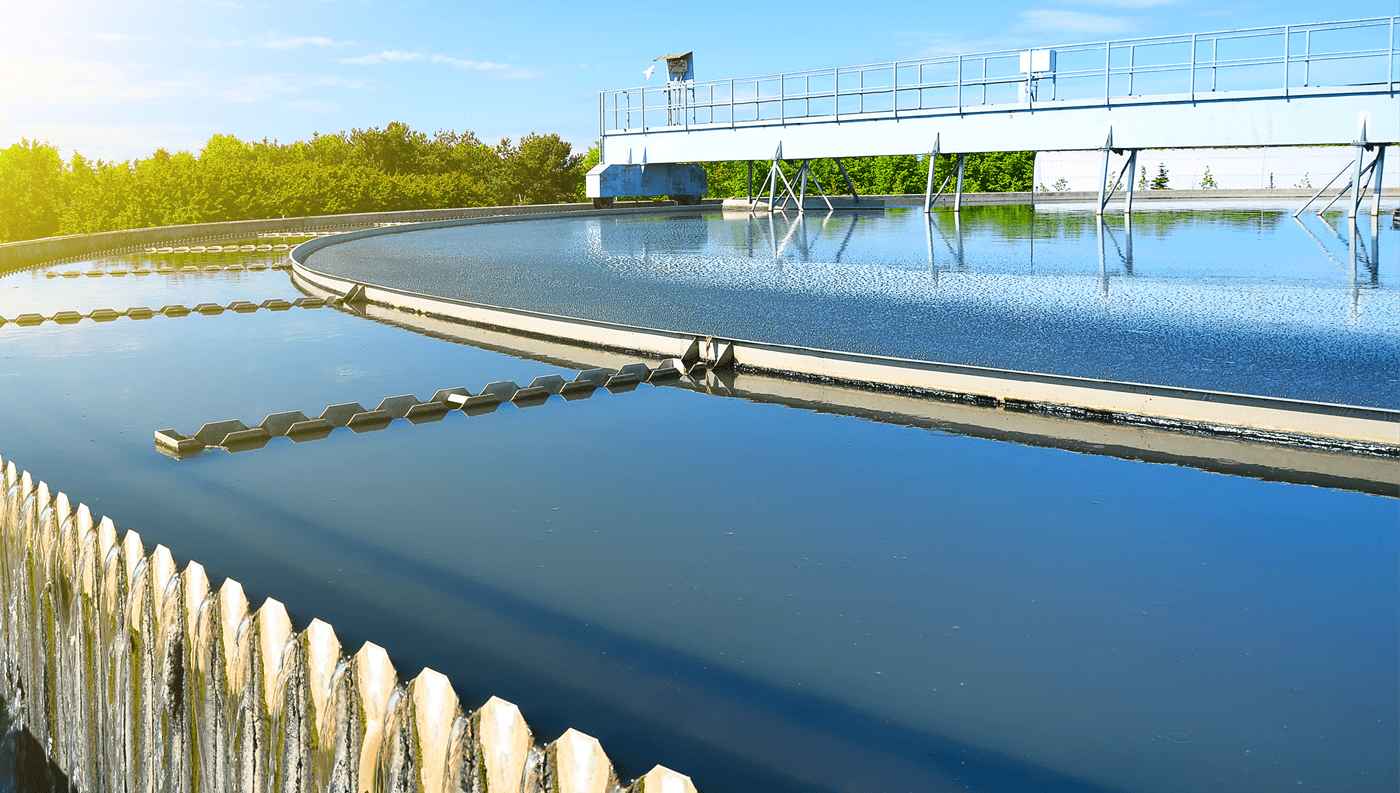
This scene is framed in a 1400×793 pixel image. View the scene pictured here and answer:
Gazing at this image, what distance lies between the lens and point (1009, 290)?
16.6m

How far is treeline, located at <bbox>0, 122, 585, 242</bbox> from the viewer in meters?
44.4

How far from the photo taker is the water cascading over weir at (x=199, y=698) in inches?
116

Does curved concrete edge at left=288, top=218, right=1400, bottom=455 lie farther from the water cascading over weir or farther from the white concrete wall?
the white concrete wall

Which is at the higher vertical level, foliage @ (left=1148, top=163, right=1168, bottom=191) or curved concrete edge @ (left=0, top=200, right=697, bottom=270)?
Answer: foliage @ (left=1148, top=163, right=1168, bottom=191)

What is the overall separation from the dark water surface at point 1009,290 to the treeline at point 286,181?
17960 millimetres

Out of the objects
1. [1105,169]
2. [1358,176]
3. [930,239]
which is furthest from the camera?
[1105,169]

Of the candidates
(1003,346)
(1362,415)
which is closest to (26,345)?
(1003,346)

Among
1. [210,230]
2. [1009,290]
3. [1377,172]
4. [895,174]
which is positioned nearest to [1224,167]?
[895,174]

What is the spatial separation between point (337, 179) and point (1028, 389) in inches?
1850

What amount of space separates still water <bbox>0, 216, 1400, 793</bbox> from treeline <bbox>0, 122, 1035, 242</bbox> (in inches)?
1342

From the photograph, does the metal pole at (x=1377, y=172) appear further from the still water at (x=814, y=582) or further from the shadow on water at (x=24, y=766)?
the shadow on water at (x=24, y=766)

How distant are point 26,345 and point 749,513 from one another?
11.1 metres

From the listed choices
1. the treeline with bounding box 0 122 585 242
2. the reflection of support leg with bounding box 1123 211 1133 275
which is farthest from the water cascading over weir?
the treeline with bounding box 0 122 585 242

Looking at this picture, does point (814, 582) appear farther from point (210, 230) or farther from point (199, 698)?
point (210, 230)
